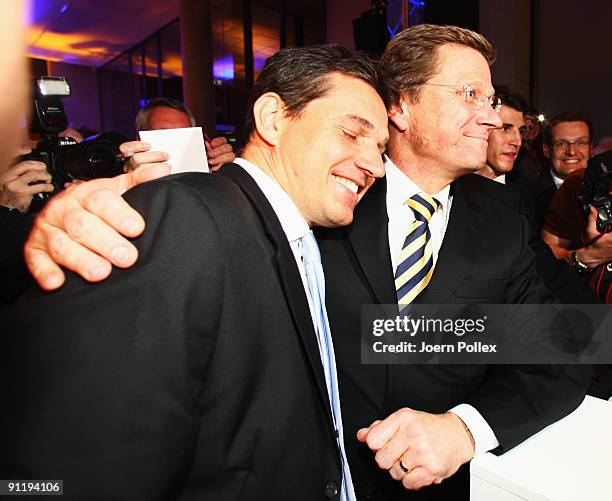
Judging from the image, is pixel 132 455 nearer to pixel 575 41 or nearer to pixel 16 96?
pixel 16 96

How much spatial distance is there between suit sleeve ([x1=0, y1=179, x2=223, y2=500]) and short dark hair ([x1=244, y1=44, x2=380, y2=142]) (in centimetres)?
60

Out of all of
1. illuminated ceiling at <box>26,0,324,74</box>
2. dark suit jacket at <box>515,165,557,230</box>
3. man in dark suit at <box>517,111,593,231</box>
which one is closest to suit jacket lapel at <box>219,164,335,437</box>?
dark suit jacket at <box>515,165,557,230</box>

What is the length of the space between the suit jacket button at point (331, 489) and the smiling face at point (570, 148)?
326cm

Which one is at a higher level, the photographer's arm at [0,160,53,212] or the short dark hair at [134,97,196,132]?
the short dark hair at [134,97,196,132]

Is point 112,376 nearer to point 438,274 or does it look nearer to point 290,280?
point 290,280

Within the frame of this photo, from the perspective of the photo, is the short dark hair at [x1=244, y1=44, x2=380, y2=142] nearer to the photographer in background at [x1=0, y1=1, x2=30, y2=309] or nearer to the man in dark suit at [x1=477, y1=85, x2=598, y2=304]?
the photographer in background at [x1=0, y1=1, x2=30, y2=309]

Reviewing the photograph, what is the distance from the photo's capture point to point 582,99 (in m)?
5.48

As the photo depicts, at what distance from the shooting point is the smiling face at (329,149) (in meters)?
1.15

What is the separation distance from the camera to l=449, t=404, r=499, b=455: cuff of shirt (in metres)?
1.06

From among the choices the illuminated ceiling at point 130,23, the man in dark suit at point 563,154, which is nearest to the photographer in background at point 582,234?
the man in dark suit at point 563,154

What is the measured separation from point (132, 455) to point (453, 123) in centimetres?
143

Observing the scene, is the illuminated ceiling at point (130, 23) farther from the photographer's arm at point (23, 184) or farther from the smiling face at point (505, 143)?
the photographer's arm at point (23, 184)

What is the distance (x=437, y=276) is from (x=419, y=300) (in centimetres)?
9

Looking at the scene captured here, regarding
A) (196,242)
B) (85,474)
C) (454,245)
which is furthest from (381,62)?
(85,474)
